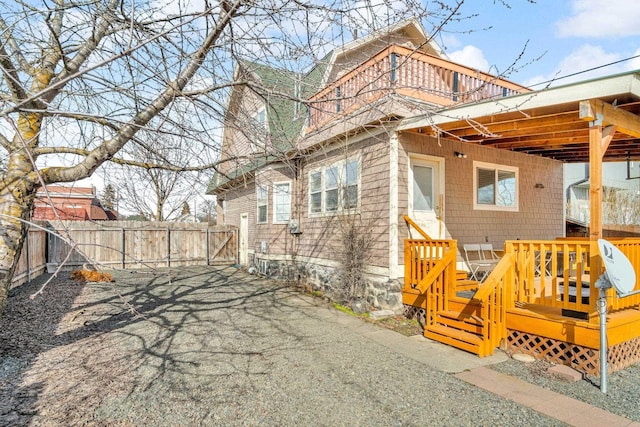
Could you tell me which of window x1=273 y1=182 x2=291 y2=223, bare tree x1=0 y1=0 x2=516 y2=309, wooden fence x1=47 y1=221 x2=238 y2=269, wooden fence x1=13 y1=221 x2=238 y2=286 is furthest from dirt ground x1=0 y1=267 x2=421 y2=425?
wooden fence x1=47 y1=221 x2=238 y2=269

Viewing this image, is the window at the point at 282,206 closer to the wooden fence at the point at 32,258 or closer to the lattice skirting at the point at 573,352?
the wooden fence at the point at 32,258

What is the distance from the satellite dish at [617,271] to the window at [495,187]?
13.1 ft

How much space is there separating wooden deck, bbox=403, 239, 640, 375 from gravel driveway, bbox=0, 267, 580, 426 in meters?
1.10

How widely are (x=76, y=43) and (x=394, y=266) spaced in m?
5.42

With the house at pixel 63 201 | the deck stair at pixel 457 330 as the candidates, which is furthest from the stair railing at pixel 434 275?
the house at pixel 63 201

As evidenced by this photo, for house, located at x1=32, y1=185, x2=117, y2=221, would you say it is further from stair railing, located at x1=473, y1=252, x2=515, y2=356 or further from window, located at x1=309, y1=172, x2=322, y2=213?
window, located at x1=309, y1=172, x2=322, y2=213

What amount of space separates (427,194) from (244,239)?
8.74m

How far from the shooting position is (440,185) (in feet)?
24.0

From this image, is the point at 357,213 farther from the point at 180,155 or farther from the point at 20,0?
the point at 20,0

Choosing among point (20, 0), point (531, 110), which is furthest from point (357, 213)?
point (20, 0)

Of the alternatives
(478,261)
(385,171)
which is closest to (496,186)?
(478,261)

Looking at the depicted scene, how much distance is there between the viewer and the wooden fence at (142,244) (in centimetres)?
1180

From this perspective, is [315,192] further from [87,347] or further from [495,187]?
[87,347]

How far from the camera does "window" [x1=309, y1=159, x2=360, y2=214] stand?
7.89 m
